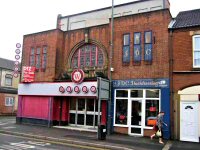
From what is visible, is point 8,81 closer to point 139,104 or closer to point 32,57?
point 32,57

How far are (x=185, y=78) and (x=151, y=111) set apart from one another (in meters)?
3.08

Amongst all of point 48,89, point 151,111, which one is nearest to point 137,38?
point 151,111

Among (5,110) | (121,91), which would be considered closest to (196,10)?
(121,91)

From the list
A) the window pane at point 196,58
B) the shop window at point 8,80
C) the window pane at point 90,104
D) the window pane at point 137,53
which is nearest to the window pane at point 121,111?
the window pane at point 90,104

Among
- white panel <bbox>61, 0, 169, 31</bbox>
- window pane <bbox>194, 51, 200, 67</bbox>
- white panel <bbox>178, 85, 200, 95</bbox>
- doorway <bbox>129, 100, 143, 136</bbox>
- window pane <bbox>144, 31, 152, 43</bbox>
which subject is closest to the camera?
white panel <bbox>178, 85, 200, 95</bbox>

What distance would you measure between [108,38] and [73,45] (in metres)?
3.44

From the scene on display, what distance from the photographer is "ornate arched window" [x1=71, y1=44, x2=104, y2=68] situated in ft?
66.2

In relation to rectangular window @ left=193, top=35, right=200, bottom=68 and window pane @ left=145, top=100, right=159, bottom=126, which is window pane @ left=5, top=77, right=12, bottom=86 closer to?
window pane @ left=145, top=100, right=159, bottom=126

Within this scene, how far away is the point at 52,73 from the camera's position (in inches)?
845

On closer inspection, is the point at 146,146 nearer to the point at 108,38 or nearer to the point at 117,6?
the point at 108,38

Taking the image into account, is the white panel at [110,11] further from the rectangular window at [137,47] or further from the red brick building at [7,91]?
the red brick building at [7,91]

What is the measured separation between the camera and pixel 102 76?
1911cm

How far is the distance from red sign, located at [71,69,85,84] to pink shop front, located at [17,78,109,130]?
1.08 feet

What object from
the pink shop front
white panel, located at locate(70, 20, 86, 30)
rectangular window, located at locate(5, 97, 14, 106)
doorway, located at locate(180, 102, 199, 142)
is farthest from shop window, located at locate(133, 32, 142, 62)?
rectangular window, located at locate(5, 97, 14, 106)
